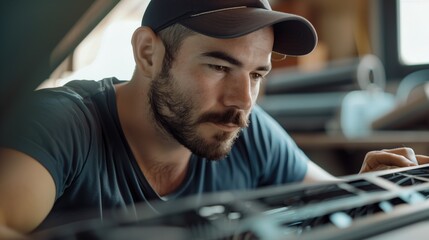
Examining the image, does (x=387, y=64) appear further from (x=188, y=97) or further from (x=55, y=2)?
(x=55, y=2)

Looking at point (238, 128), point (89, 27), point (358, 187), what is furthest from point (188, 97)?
point (89, 27)

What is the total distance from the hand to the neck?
21 cm

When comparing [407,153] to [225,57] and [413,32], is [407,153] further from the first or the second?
[413,32]

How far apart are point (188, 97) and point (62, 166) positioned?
0.49ft

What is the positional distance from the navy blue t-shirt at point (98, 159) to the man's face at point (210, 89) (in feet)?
0.19

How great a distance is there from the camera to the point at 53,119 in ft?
1.75

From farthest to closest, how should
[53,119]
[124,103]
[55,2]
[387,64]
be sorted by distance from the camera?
[387,64], [124,103], [53,119], [55,2]

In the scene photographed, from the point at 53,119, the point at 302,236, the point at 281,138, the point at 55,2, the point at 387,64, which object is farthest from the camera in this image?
the point at 387,64

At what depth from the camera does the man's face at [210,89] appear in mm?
562

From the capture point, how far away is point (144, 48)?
55 centimetres

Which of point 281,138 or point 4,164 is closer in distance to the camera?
point 4,164

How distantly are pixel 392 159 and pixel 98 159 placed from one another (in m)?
0.30

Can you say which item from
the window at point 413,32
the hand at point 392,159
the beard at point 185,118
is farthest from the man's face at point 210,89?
the window at point 413,32

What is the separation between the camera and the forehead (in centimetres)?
56
